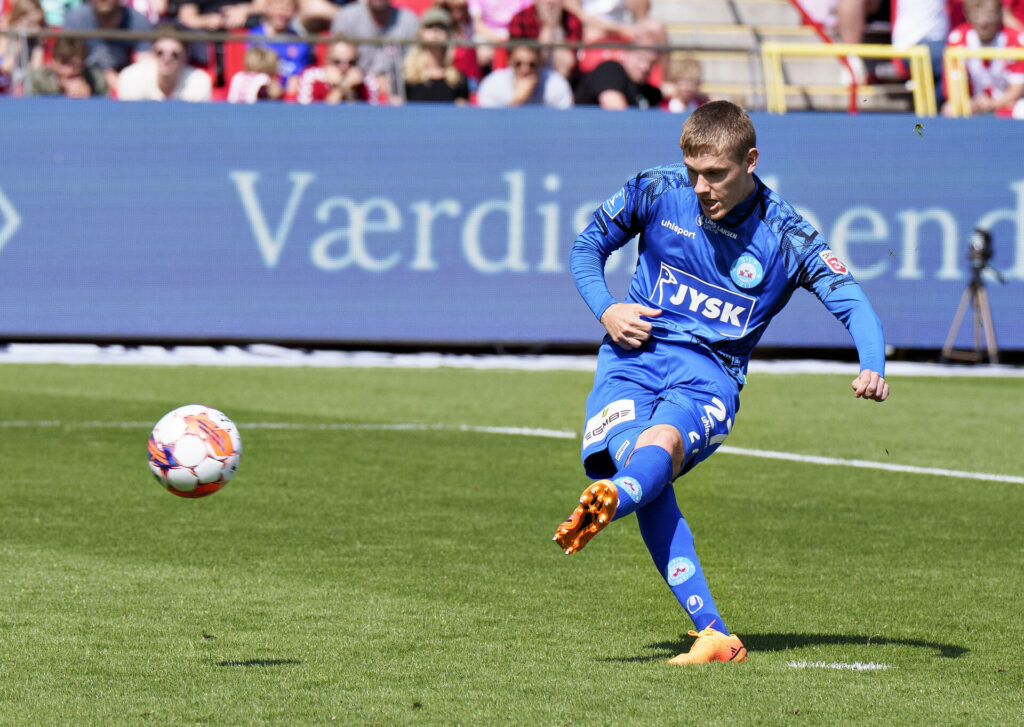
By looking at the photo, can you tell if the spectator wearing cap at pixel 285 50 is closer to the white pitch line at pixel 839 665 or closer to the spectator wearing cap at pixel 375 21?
the spectator wearing cap at pixel 375 21

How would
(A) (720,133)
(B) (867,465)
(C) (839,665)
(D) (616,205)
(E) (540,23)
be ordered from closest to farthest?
1. (A) (720,133)
2. (C) (839,665)
3. (D) (616,205)
4. (B) (867,465)
5. (E) (540,23)

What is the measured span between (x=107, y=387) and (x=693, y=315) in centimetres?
942

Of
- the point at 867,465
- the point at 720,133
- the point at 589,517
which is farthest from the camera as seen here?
the point at 867,465

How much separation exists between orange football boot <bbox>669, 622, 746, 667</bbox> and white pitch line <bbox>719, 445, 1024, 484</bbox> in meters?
5.03

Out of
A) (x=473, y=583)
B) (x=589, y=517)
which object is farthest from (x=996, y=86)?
(x=589, y=517)

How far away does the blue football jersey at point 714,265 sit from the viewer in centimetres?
538

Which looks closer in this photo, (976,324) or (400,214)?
(400,214)

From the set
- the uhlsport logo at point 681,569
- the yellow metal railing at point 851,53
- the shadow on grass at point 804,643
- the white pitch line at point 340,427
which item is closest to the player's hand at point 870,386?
the uhlsport logo at point 681,569

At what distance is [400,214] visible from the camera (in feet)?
54.5

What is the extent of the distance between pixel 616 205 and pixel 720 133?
58 centimetres

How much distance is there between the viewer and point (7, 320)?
16.3 metres

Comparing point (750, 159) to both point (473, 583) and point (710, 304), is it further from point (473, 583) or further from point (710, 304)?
point (473, 583)

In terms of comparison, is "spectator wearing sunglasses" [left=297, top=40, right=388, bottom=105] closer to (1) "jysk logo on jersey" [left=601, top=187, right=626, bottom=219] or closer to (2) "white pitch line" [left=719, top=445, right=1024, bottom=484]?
(2) "white pitch line" [left=719, top=445, right=1024, bottom=484]

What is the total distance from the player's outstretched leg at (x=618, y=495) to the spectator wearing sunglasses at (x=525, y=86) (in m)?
12.1
